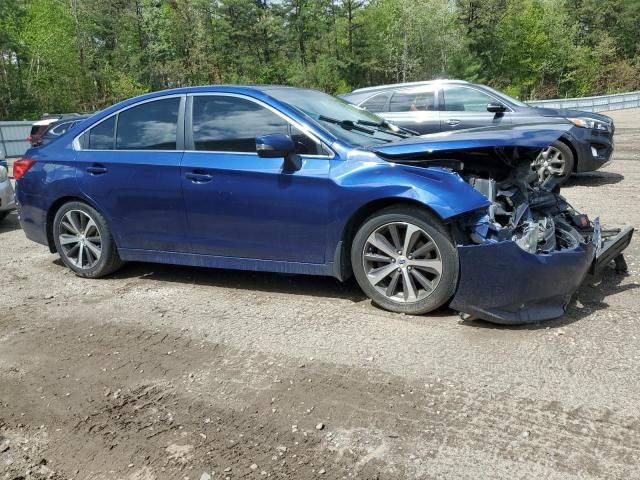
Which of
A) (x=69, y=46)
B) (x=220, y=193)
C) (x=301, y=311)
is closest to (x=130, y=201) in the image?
(x=220, y=193)

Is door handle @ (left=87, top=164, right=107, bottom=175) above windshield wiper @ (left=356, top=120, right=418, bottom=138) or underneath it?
underneath

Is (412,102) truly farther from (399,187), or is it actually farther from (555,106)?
(555,106)

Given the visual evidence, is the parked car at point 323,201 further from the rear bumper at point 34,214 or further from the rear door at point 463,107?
the rear door at point 463,107

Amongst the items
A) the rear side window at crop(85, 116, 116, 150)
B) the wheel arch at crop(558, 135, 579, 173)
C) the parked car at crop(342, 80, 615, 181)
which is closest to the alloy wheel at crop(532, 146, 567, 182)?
the parked car at crop(342, 80, 615, 181)

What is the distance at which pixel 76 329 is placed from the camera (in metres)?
4.45

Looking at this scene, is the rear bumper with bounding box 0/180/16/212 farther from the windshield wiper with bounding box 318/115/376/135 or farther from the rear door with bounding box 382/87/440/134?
the rear door with bounding box 382/87/440/134

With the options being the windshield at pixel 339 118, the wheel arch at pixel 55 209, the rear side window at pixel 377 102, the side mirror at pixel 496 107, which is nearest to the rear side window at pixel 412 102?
the rear side window at pixel 377 102

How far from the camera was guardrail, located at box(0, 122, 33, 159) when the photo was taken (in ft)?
80.3

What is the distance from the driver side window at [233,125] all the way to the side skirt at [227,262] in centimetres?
90

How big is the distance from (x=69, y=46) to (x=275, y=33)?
778 inches

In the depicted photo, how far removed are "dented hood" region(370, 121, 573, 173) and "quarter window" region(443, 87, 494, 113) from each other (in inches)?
203

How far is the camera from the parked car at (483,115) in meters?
8.88

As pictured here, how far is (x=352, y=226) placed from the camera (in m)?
4.38

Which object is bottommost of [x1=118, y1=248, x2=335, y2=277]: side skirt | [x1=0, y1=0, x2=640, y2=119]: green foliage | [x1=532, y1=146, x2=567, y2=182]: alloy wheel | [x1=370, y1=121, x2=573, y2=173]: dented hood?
[x1=118, y1=248, x2=335, y2=277]: side skirt
